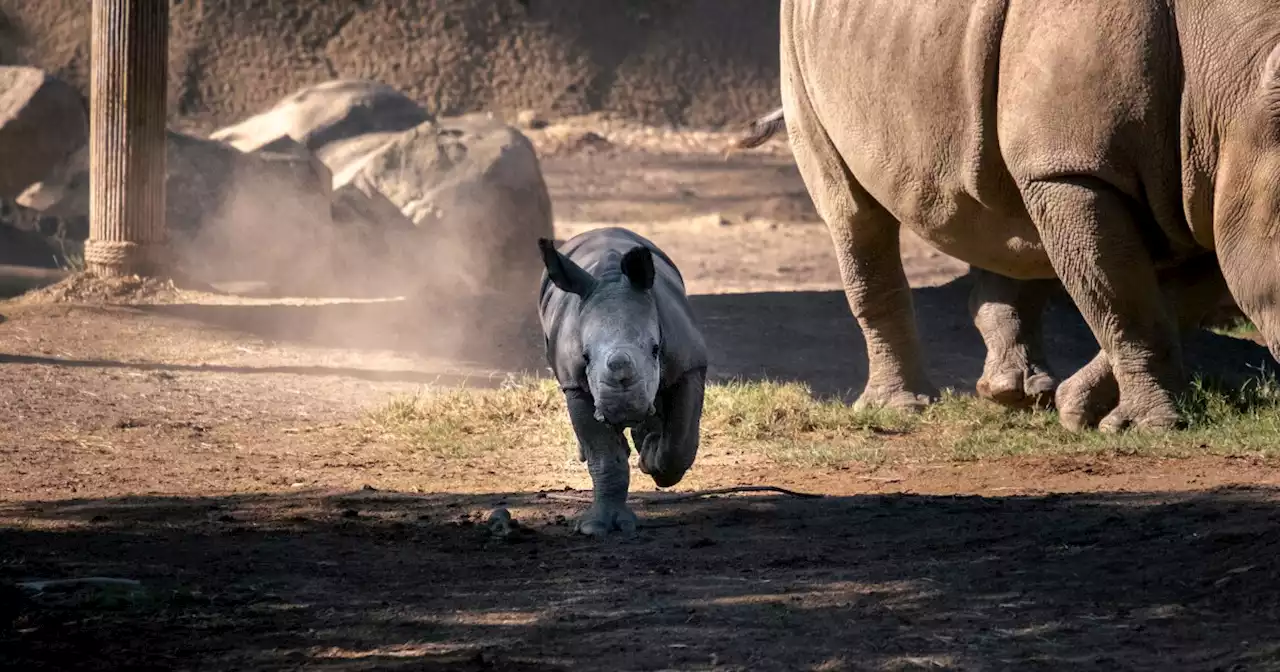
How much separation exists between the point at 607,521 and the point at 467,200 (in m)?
8.24

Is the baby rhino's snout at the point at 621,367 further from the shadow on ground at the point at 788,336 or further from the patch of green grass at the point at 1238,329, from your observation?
the patch of green grass at the point at 1238,329

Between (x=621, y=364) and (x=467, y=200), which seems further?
(x=467, y=200)

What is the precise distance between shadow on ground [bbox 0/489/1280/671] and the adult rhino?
1449 millimetres

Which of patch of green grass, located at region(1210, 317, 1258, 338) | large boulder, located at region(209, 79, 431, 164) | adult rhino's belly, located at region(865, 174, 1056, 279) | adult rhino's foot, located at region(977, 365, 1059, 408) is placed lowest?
adult rhino's foot, located at region(977, 365, 1059, 408)

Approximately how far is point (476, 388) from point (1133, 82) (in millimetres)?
4147

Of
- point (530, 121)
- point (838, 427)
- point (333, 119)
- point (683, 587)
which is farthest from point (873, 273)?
point (530, 121)

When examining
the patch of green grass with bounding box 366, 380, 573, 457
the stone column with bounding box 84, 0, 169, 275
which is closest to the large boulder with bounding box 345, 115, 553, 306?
the stone column with bounding box 84, 0, 169, 275

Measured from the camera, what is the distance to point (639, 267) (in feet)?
18.5

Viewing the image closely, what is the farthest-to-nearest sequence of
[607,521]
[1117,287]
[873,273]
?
[873,273], [1117,287], [607,521]

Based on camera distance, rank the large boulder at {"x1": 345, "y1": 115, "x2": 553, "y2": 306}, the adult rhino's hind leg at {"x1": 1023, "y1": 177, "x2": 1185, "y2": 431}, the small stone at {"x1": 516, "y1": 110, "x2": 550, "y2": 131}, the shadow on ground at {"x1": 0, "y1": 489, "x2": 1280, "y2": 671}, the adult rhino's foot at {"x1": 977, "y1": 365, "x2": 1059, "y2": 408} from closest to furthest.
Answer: the shadow on ground at {"x1": 0, "y1": 489, "x2": 1280, "y2": 671}
the adult rhino's hind leg at {"x1": 1023, "y1": 177, "x2": 1185, "y2": 431}
the adult rhino's foot at {"x1": 977, "y1": 365, "x2": 1059, "y2": 408}
the large boulder at {"x1": 345, "y1": 115, "x2": 553, "y2": 306}
the small stone at {"x1": 516, "y1": 110, "x2": 550, "y2": 131}

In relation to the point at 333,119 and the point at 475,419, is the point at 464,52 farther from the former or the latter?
the point at 475,419

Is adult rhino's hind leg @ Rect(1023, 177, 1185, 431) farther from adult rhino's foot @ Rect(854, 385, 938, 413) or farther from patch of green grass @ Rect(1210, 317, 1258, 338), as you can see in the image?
patch of green grass @ Rect(1210, 317, 1258, 338)

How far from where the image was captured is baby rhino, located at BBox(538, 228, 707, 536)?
541 cm

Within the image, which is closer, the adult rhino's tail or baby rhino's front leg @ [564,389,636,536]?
baby rhino's front leg @ [564,389,636,536]
